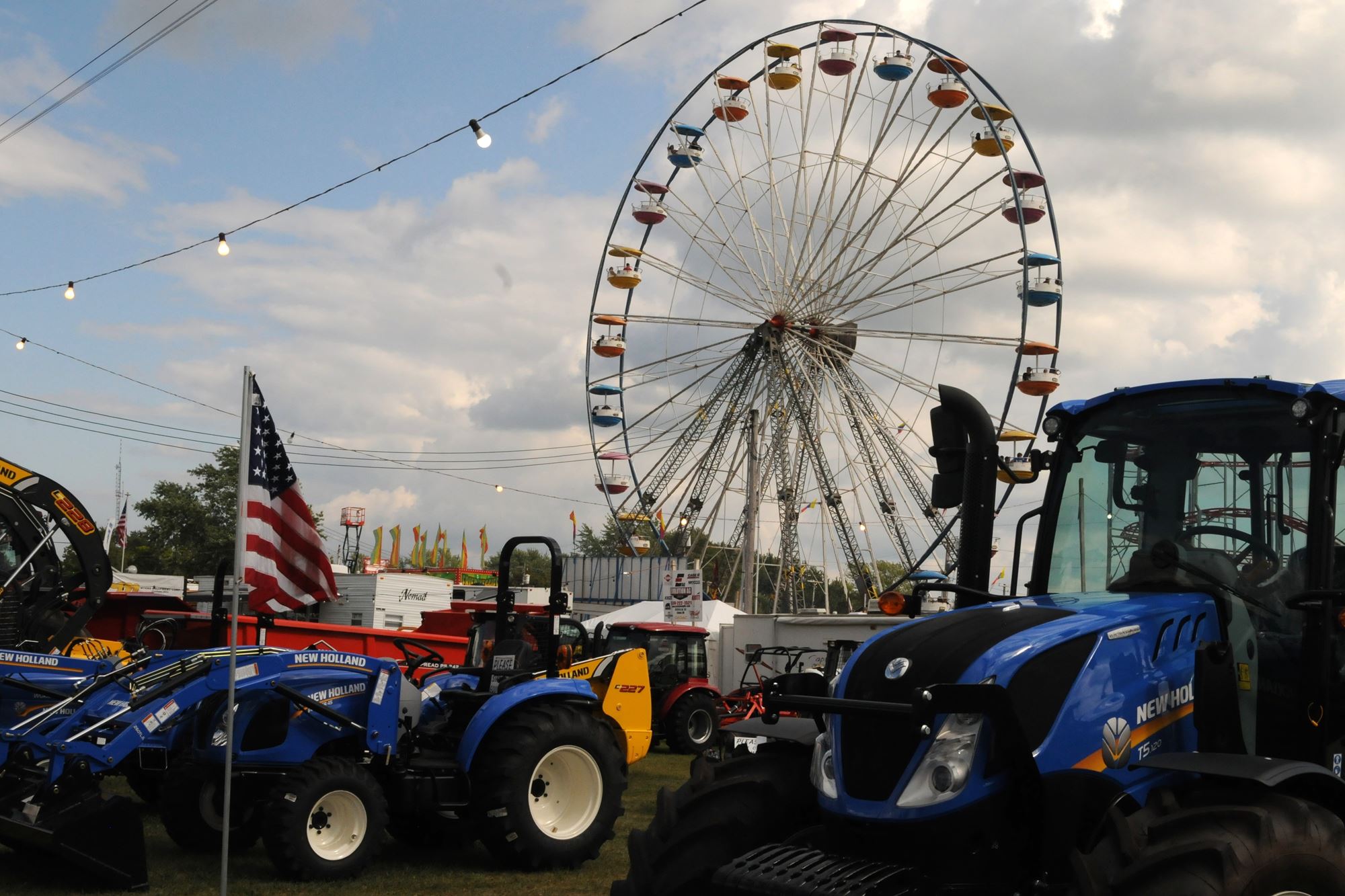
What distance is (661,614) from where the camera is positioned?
27.4 m

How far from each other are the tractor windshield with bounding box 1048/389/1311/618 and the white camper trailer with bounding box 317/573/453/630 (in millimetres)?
36586

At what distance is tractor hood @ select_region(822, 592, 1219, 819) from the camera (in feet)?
13.0

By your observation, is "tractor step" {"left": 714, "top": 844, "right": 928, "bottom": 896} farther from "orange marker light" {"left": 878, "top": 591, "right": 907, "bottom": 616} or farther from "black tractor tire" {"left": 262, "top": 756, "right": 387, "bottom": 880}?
"black tractor tire" {"left": 262, "top": 756, "right": 387, "bottom": 880}

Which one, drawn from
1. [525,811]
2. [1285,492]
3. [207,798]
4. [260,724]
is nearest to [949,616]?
[1285,492]

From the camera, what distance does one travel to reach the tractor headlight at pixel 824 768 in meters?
4.29

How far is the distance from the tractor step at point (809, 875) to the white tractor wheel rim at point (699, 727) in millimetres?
15940

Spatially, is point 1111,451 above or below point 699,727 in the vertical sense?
above

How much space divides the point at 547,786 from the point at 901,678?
5.68 metres

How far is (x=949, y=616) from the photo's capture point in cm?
450

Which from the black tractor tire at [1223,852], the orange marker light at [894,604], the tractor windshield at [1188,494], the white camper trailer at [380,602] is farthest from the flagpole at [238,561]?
the white camper trailer at [380,602]

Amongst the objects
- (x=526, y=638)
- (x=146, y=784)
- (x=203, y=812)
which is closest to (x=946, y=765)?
(x=526, y=638)

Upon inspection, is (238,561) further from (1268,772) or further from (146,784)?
(146,784)

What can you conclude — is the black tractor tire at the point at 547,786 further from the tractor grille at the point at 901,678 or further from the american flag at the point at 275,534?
the tractor grille at the point at 901,678

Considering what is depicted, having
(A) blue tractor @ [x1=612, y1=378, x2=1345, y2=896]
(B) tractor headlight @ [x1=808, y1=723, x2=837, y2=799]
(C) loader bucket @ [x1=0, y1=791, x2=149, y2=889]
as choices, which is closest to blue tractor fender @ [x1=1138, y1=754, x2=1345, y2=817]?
(A) blue tractor @ [x1=612, y1=378, x2=1345, y2=896]
